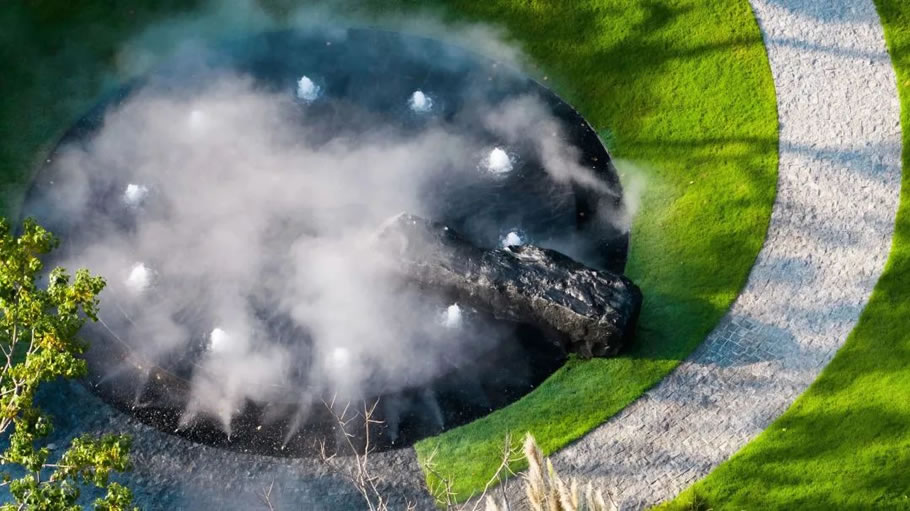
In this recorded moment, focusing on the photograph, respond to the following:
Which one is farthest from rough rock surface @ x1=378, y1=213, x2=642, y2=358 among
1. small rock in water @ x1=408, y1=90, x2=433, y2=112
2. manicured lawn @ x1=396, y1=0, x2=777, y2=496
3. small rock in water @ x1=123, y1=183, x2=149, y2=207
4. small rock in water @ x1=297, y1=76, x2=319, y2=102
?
small rock in water @ x1=123, y1=183, x2=149, y2=207

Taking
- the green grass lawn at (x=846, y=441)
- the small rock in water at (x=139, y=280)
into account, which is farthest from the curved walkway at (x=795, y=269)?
the small rock in water at (x=139, y=280)

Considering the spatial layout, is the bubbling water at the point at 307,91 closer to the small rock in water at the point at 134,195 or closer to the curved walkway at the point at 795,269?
the small rock in water at the point at 134,195

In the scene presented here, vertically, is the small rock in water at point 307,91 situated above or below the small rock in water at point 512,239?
above

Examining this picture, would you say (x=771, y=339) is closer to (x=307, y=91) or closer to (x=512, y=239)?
(x=512, y=239)

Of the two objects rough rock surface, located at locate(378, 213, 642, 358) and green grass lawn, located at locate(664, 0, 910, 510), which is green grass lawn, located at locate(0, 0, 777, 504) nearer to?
rough rock surface, located at locate(378, 213, 642, 358)

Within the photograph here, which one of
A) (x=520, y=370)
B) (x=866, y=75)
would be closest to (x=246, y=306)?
(x=520, y=370)

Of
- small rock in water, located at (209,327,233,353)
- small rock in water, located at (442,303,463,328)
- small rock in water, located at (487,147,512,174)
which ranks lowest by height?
small rock in water, located at (209,327,233,353)

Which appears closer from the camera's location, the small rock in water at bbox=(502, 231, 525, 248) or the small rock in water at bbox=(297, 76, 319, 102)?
the small rock in water at bbox=(502, 231, 525, 248)

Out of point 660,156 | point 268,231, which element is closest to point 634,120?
point 660,156
